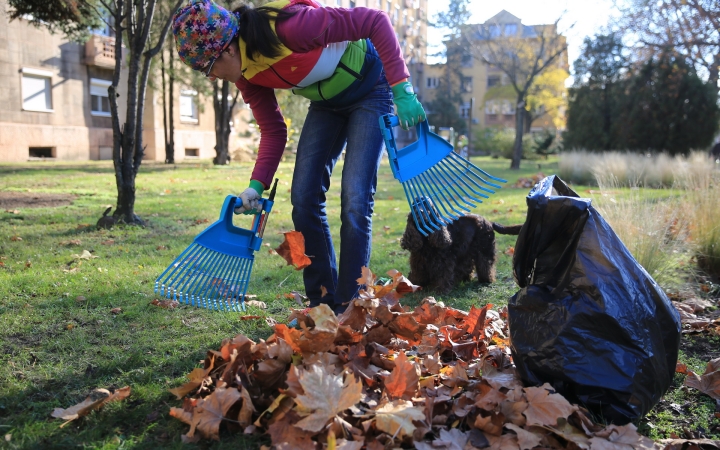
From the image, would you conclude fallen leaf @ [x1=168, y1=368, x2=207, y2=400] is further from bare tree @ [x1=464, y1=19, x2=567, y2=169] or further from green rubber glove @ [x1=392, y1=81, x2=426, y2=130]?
bare tree @ [x1=464, y1=19, x2=567, y2=169]

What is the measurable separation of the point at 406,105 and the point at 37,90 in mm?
20980

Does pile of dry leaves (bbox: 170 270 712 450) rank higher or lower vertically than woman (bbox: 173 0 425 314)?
lower

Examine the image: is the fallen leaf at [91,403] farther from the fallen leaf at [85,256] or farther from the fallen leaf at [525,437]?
the fallen leaf at [85,256]

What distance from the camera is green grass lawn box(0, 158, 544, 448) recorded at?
192 centimetres

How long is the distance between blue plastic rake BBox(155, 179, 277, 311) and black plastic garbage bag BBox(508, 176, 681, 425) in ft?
4.44

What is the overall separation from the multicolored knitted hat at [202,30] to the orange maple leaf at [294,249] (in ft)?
2.98

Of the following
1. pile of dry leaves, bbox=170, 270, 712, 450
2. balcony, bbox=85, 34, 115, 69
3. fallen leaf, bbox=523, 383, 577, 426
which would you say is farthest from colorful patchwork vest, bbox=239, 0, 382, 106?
balcony, bbox=85, 34, 115, 69

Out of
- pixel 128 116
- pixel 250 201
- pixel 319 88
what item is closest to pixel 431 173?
pixel 319 88

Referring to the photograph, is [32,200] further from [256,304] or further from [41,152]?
[41,152]

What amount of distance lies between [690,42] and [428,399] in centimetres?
2083

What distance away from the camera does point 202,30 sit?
2.37 metres

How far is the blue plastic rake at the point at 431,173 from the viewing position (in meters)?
2.71

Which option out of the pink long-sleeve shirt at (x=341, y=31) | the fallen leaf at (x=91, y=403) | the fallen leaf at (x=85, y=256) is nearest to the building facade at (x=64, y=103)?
the fallen leaf at (x=85, y=256)

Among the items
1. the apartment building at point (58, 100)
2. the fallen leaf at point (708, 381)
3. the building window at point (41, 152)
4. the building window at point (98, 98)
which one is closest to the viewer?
the fallen leaf at point (708, 381)
